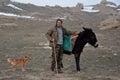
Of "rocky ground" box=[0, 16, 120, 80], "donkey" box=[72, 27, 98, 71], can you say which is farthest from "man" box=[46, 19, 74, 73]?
"rocky ground" box=[0, 16, 120, 80]

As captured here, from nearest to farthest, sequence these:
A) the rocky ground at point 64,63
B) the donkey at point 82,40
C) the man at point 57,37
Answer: the rocky ground at point 64,63 < the man at point 57,37 < the donkey at point 82,40

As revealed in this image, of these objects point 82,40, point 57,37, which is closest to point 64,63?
point 82,40

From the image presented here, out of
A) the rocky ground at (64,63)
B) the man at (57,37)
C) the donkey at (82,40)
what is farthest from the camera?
the donkey at (82,40)

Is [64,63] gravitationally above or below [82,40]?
below

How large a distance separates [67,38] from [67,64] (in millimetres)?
2989

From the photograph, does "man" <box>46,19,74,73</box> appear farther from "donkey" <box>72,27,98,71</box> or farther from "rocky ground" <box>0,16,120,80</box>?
"rocky ground" <box>0,16,120,80</box>

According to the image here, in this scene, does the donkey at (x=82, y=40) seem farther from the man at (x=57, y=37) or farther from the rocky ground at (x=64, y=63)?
the rocky ground at (x=64, y=63)

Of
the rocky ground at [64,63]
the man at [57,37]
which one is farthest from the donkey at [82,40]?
the rocky ground at [64,63]

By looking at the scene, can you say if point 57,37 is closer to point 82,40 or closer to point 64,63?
point 82,40

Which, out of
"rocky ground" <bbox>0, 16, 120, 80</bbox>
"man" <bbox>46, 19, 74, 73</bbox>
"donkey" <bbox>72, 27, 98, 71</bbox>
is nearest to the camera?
"rocky ground" <bbox>0, 16, 120, 80</bbox>

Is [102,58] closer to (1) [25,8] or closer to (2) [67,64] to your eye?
(2) [67,64]

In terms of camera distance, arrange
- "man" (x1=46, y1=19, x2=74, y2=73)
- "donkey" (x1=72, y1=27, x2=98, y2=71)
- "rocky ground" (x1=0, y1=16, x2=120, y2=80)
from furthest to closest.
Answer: "donkey" (x1=72, y1=27, x2=98, y2=71)
"man" (x1=46, y1=19, x2=74, y2=73)
"rocky ground" (x1=0, y1=16, x2=120, y2=80)

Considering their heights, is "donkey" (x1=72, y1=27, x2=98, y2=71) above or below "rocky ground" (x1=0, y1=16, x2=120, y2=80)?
above

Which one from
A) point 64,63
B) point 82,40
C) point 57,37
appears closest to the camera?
point 57,37
